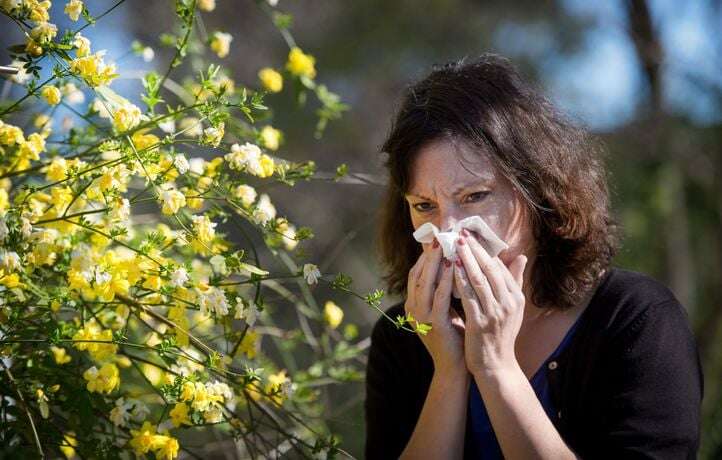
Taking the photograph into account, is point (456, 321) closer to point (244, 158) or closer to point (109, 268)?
point (244, 158)

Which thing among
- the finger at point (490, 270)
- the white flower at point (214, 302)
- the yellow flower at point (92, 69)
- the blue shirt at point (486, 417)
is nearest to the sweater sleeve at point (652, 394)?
the blue shirt at point (486, 417)

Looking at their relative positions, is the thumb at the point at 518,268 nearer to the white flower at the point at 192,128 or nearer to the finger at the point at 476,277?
the finger at the point at 476,277

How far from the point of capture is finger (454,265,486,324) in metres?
1.33

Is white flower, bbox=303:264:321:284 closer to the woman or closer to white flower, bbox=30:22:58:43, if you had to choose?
the woman

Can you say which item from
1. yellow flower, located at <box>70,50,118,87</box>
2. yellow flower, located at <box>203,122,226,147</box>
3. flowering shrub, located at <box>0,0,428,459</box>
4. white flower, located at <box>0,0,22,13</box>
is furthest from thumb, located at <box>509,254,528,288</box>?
white flower, located at <box>0,0,22,13</box>

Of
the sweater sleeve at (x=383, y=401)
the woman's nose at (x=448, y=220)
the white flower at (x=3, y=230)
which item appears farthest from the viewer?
the sweater sleeve at (x=383, y=401)

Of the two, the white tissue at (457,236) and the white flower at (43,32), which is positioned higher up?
the white flower at (43,32)

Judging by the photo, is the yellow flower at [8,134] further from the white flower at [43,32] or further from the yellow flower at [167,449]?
the yellow flower at [167,449]

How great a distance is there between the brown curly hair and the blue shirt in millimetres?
105

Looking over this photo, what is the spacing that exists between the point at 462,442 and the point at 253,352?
386 millimetres

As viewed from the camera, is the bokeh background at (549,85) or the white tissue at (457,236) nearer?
the white tissue at (457,236)

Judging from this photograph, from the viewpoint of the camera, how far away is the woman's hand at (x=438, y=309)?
136 centimetres

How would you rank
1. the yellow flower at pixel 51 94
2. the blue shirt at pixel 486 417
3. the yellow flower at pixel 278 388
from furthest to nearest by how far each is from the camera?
the blue shirt at pixel 486 417
the yellow flower at pixel 278 388
the yellow flower at pixel 51 94

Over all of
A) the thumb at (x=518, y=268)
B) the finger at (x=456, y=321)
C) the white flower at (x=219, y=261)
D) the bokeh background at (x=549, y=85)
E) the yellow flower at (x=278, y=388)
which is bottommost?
the yellow flower at (x=278, y=388)
